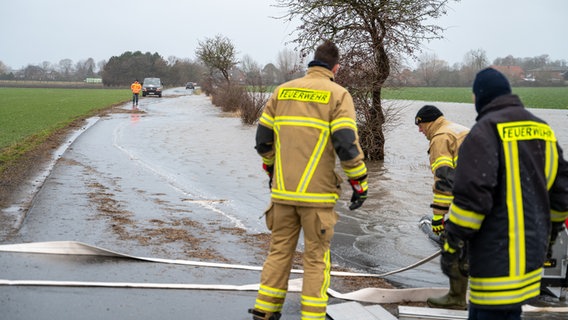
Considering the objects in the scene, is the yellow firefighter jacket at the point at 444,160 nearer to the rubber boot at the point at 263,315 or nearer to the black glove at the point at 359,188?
the black glove at the point at 359,188

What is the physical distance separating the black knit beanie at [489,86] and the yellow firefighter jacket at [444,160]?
1.89m

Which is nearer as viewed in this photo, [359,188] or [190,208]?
[359,188]

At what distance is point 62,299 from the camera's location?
5.12 metres

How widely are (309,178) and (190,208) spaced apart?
232 inches

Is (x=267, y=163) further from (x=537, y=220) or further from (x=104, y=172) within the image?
(x=104, y=172)

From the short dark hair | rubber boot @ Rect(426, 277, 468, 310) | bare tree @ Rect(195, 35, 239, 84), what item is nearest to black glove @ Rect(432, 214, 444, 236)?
rubber boot @ Rect(426, 277, 468, 310)

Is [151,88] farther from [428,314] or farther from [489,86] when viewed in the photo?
[489,86]

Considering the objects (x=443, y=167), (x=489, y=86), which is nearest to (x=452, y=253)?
(x=489, y=86)

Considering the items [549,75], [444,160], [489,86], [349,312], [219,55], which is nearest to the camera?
[489,86]

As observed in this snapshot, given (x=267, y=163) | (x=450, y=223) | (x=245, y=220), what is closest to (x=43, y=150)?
(x=245, y=220)

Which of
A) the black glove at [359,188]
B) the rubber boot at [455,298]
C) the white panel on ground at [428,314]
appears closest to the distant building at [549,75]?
the rubber boot at [455,298]

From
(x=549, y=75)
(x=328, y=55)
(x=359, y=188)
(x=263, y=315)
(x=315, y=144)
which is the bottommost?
(x=263, y=315)

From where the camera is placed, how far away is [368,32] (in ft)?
54.9

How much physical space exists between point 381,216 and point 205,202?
2.94 m
